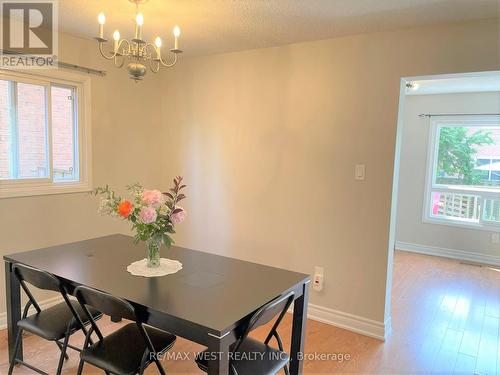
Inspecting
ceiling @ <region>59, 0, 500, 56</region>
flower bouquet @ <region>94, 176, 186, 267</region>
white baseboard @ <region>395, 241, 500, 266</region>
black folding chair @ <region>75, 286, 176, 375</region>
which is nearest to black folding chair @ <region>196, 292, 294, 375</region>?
black folding chair @ <region>75, 286, 176, 375</region>

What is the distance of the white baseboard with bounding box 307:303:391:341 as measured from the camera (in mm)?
2885

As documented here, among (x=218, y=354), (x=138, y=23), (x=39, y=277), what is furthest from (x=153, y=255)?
(x=138, y=23)

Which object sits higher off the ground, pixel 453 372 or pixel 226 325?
pixel 226 325

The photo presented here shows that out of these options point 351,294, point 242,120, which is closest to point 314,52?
point 242,120

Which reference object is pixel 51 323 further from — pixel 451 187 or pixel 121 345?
pixel 451 187

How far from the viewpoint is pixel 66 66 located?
300 centimetres

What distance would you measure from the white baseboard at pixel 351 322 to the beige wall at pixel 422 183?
288cm

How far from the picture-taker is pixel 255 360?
1.78 metres

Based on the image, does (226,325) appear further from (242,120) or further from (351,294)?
(242,120)

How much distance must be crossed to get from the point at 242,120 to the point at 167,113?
947 millimetres

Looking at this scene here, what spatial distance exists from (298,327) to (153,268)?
33.9 inches

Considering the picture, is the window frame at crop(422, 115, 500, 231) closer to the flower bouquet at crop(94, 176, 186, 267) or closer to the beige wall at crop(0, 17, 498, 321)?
the beige wall at crop(0, 17, 498, 321)

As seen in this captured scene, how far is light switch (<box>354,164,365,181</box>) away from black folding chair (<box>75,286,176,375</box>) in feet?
5.87

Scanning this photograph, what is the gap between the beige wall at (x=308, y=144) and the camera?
2725 mm
